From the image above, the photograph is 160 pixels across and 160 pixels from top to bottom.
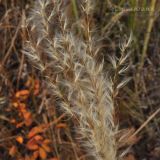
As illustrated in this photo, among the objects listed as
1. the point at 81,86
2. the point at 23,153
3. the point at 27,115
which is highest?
the point at 81,86

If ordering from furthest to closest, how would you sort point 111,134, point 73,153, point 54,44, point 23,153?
point 23,153 < point 73,153 < point 111,134 < point 54,44

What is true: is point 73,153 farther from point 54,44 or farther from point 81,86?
point 54,44

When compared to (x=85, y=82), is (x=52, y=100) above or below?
below

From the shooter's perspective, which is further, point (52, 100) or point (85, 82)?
point (52, 100)

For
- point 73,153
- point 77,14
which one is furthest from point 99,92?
point 77,14

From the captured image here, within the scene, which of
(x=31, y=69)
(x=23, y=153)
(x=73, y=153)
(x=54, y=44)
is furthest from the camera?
(x=31, y=69)

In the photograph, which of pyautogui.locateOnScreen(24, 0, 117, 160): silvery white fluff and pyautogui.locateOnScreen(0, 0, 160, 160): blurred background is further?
pyautogui.locateOnScreen(0, 0, 160, 160): blurred background

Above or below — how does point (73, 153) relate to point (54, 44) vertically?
below

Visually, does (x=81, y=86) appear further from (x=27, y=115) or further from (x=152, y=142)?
(x=152, y=142)

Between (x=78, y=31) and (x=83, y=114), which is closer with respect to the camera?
(x=83, y=114)

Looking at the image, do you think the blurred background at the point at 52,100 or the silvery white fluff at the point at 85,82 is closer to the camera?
the silvery white fluff at the point at 85,82
